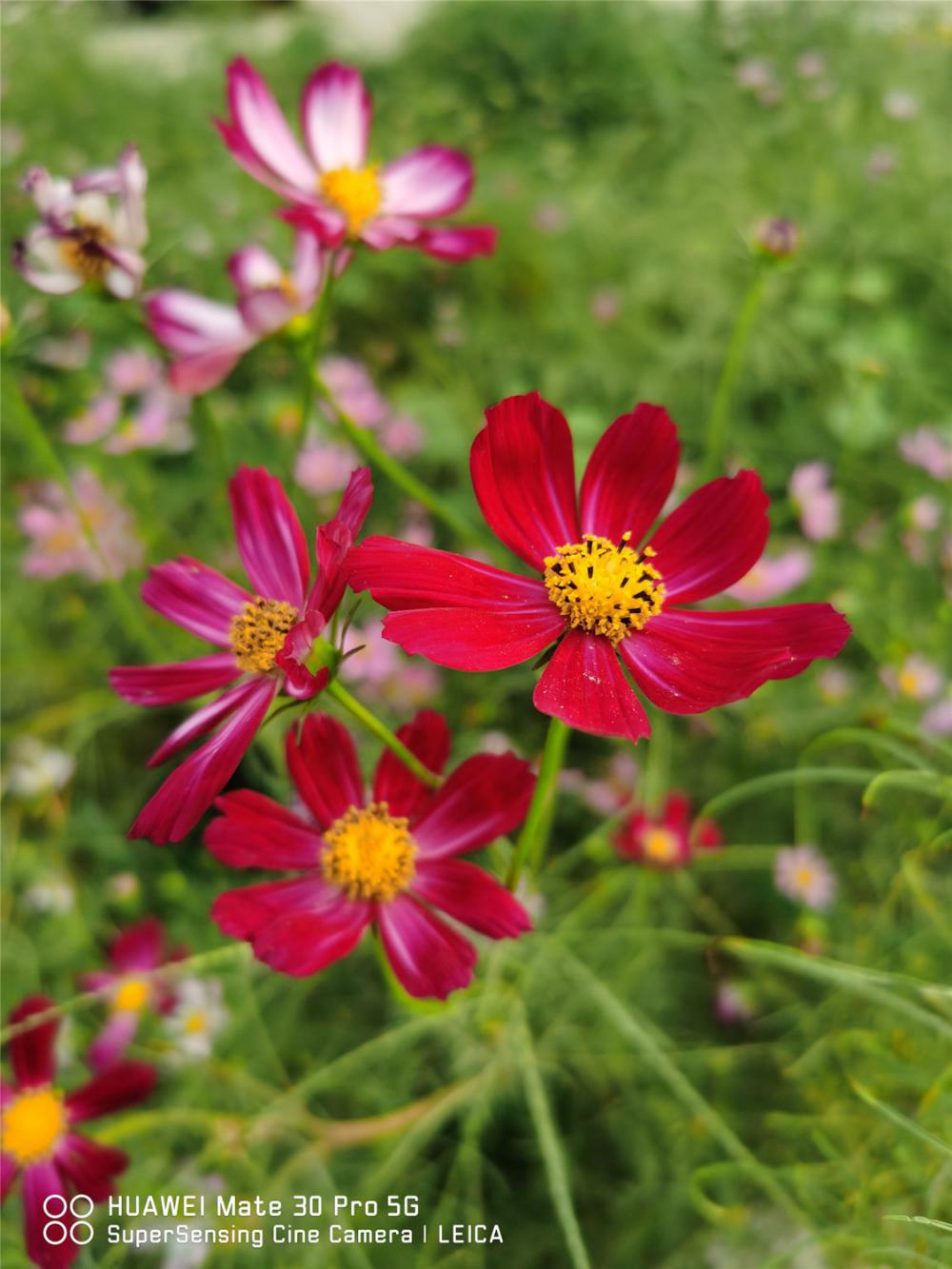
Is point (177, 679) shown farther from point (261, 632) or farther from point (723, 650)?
point (723, 650)

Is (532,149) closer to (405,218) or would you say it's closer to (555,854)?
(405,218)

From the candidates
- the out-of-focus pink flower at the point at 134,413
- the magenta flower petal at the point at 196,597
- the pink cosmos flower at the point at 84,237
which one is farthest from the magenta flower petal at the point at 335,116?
the magenta flower petal at the point at 196,597

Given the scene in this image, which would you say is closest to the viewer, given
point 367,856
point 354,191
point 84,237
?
point 367,856

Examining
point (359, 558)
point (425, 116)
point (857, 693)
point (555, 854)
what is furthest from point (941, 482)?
point (425, 116)

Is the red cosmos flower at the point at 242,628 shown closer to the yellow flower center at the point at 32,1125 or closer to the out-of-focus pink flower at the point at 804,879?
the yellow flower center at the point at 32,1125

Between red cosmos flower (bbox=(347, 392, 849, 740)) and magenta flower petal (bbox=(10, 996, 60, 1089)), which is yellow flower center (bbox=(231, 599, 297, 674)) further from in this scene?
magenta flower petal (bbox=(10, 996, 60, 1089))

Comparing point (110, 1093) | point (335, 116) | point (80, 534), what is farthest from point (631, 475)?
point (80, 534)
